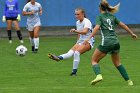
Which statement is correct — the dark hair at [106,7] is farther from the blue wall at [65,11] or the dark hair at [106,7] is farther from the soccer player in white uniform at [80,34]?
the blue wall at [65,11]

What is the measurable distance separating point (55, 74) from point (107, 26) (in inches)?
137

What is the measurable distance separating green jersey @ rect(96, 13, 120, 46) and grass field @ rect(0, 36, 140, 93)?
1.05m

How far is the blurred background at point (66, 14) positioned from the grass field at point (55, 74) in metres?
7.24

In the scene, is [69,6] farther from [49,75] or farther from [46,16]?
[49,75]

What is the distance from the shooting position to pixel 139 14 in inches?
1298

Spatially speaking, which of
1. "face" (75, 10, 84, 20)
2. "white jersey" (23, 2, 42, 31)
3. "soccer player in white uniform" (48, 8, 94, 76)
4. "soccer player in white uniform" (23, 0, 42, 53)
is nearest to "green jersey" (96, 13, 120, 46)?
"soccer player in white uniform" (48, 8, 94, 76)

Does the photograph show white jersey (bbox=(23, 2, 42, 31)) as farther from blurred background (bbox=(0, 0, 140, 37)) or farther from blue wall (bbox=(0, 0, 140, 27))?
blue wall (bbox=(0, 0, 140, 27))

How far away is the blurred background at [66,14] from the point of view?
32250mm

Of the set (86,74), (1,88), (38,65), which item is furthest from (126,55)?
(1,88)

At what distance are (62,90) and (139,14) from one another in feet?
68.3

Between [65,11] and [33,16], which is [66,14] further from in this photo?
[33,16]

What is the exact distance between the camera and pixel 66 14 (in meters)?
32.6

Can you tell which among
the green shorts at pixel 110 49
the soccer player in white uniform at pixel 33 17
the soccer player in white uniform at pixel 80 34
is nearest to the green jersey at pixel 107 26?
the green shorts at pixel 110 49

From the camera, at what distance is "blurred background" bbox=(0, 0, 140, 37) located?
3225 cm
